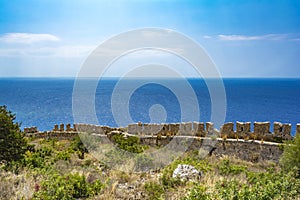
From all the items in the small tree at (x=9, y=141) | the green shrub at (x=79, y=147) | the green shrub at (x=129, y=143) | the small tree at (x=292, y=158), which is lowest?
the green shrub at (x=79, y=147)

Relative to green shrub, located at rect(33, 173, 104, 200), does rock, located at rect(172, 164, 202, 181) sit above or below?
below

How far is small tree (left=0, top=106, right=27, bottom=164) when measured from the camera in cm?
995

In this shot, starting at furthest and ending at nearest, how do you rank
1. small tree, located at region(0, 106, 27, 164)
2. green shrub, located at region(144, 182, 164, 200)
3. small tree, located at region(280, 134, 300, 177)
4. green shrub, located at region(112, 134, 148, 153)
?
green shrub, located at region(112, 134, 148, 153) → small tree, located at region(280, 134, 300, 177) → small tree, located at region(0, 106, 27, 164) → green shrub, located at region(144, 182, 164, 200)

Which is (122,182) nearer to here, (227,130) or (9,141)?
(9,141)

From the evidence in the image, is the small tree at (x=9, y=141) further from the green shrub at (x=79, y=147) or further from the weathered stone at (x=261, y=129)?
the weathered stone at (x=261, y=129)

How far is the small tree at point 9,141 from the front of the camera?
9945 mm

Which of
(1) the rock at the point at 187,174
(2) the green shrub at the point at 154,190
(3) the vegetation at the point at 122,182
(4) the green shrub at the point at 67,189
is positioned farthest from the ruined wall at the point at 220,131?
(4) the green shrub at the point at 67,189

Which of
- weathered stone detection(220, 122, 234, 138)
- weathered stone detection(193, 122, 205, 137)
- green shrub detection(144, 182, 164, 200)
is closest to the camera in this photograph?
green shrub detection(144, 182, 164, 200)

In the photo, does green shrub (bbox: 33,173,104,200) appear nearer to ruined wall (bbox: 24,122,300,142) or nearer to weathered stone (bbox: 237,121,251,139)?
ruined wall (bbox: 24,122,300,142)

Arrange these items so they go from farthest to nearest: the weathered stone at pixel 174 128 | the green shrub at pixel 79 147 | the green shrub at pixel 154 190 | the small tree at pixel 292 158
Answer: the weathered stone at pixel 174 128 < the green shrub at pixel 79 147 < the small tree at pixel 292 158 < the green shrub at pixel 154 190

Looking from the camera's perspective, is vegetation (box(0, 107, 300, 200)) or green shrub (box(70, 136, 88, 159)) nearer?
vegetation (box(0, 107, 300, 200))

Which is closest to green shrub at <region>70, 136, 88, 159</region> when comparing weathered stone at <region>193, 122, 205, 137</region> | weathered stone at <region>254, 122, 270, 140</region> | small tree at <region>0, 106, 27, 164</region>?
small tree at <region>0, 106, 27, 164</region>

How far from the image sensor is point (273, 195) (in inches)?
264

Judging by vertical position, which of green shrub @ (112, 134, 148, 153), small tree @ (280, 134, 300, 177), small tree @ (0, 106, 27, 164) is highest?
small tree @ (0, 106, 27, 164)
